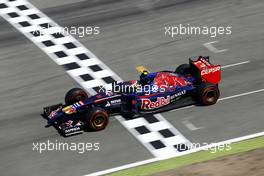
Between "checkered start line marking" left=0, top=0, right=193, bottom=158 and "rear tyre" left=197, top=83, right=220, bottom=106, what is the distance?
1.41 metres

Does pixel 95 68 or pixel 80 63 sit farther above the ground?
pixel 80 63

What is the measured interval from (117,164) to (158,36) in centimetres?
944

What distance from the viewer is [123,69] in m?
27.2

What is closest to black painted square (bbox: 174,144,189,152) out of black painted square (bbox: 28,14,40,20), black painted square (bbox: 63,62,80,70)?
black painted square (bbox: 63,62,80,70)

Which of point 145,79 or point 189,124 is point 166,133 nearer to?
point 189,124

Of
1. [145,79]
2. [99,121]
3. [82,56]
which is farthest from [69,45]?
[99,121]

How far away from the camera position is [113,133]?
22.9 metres

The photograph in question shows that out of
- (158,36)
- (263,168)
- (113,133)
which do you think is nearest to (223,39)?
(158,36)

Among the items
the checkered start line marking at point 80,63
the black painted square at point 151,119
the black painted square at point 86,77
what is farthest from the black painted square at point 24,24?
the black painted square at point 151,119

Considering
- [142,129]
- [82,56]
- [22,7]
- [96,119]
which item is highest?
[22,7]

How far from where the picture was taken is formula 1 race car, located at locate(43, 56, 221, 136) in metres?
22.9

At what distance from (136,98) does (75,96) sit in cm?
202

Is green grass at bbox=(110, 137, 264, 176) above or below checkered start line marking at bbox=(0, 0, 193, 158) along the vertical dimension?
below

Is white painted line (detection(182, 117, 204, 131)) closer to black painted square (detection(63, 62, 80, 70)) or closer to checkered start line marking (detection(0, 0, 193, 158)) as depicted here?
checkered start line marking (detection(0, 0, 193, 158))
